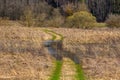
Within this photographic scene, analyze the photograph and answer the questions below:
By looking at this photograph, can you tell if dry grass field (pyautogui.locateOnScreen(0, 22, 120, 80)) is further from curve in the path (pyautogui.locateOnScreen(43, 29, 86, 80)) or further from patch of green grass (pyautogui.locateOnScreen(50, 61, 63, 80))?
patch of green grass (pyautogui.locateOnScreen(50, 61, 63, 80))

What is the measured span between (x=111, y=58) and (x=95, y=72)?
6.85 metres

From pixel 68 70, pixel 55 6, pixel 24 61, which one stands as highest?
pixel 68 70

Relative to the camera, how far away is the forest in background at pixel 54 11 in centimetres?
8356

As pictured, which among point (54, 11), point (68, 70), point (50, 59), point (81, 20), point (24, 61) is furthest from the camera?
point (54, 11)

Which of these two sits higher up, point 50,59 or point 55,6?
point 50,59

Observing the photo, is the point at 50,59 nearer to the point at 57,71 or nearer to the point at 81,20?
the point at 57,71

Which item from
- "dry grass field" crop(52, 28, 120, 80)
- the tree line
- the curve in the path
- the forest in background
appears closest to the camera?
the curve in the path

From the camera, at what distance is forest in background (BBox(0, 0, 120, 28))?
8356cm

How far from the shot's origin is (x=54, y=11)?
103 meters

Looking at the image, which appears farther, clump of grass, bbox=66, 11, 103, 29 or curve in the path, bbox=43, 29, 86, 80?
clump of grass, bbox=66, 11, 103, 29

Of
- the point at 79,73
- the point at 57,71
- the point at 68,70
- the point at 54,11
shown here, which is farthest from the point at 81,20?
the point at 79,73

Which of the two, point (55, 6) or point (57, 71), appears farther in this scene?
point (55, 6)

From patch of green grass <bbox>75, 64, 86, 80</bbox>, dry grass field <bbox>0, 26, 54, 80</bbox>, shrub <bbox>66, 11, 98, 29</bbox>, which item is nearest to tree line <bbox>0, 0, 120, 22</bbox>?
shrub <bbox>66, 11, 98, 29</bbox>

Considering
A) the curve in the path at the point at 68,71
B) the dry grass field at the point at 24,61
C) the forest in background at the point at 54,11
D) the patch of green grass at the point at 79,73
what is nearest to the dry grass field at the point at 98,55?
the patch of green grass at the point at 79,73
